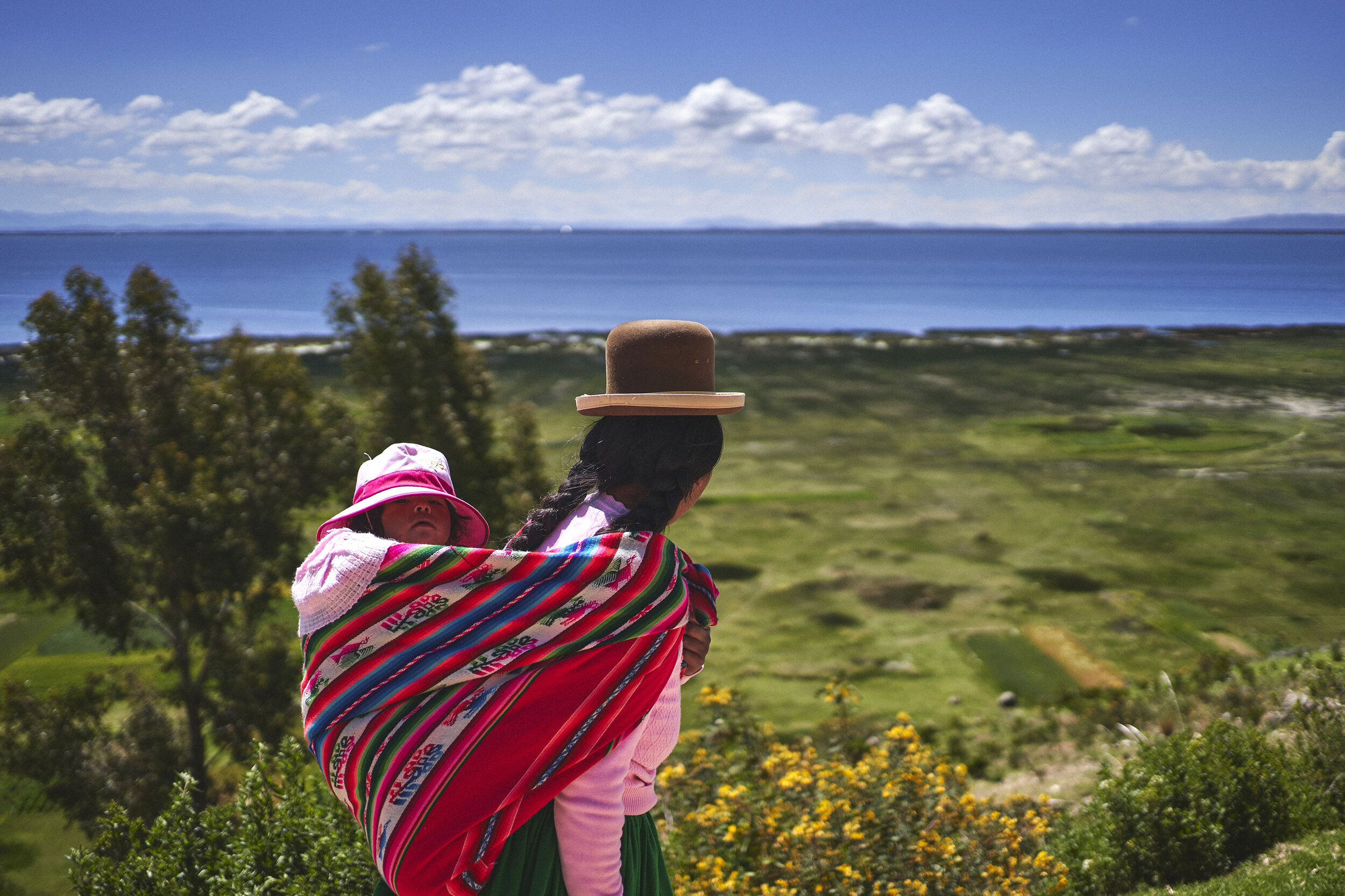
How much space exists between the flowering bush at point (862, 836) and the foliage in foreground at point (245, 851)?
1769 millimetres

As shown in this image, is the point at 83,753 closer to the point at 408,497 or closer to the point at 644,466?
the point at 408,497

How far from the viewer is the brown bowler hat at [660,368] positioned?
200cm

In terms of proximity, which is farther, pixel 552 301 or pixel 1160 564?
pixel 552 301

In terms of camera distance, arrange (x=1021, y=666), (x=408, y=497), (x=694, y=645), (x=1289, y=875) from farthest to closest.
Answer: (x=1021, y=666), (x=1289, y=875), (x=408, y=497), (x=694, y=645)

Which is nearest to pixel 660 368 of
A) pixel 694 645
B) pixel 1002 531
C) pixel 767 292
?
pixel 694 645

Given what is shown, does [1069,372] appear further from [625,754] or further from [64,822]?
[625,754]

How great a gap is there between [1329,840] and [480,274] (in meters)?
196

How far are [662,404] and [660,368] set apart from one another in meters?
0.11

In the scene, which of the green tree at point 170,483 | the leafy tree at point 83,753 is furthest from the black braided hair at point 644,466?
the leafy tree at point 83,753

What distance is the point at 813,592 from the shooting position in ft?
70.5

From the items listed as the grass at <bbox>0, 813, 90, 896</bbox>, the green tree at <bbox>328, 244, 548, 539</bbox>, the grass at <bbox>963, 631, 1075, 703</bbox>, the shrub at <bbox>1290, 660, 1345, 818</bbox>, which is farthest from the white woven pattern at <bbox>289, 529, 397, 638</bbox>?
the grass at <bbox>963, 631, 1075, 703</bbox>

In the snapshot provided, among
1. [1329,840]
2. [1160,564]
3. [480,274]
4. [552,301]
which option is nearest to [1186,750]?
[1329,840]

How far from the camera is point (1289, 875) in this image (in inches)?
158

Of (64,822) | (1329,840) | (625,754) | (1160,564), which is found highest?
(625,754)
